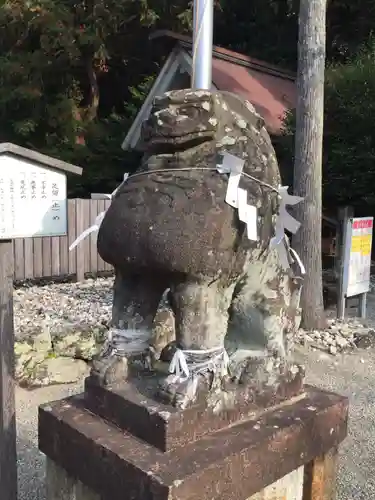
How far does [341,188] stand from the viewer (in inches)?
284

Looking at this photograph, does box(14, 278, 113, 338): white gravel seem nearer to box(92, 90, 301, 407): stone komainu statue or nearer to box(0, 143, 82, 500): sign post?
box(0, 143, 82, 500): sign post

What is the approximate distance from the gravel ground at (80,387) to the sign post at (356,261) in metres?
0.58

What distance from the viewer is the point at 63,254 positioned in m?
6.74

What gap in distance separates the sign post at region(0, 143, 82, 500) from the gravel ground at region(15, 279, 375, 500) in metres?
0.61

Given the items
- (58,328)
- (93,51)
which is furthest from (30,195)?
(93,51)

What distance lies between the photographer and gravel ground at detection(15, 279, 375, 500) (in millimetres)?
2514

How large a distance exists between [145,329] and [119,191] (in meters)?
0.37

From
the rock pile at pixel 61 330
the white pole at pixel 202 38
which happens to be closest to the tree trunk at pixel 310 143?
the white pole at pixel 202 38

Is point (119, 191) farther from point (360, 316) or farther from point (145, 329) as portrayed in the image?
point (360, 316)

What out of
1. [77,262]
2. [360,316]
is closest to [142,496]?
[360,316]

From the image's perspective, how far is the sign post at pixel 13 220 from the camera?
1915mm

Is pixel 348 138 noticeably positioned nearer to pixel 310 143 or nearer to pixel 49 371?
pixel 310 143

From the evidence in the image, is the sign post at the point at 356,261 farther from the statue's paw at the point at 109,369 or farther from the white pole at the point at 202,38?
the statue's paw at the point at 109,369

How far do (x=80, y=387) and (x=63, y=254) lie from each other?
3518 mm
